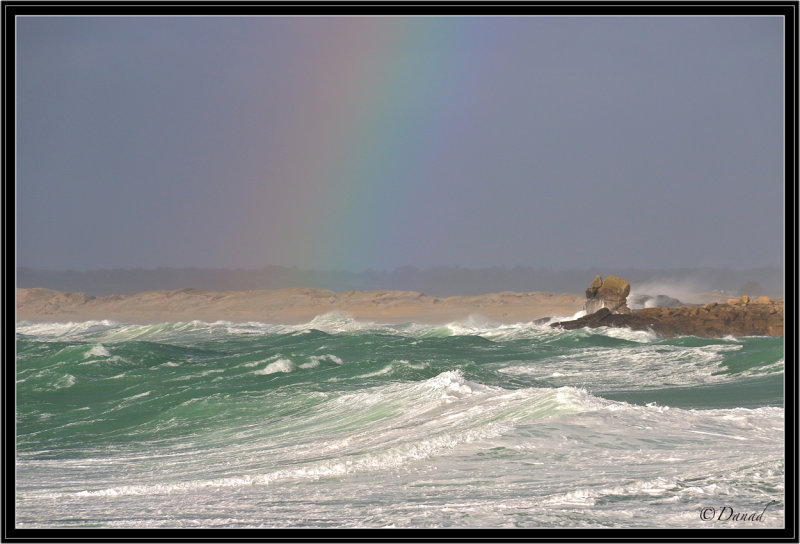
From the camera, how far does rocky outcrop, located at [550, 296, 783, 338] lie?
2869 cm

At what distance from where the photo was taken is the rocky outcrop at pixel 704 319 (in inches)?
1129

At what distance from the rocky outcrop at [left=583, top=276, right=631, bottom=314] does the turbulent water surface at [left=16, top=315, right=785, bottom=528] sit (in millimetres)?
11752

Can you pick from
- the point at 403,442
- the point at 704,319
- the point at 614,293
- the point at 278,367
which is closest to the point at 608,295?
the point at 614,293

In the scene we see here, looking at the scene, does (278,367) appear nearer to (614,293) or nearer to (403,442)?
(403,442)

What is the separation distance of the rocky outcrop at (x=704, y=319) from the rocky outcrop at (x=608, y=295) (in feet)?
1.45

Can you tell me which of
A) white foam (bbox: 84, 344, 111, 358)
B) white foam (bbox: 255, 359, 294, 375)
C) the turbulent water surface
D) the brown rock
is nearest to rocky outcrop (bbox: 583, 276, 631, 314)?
the brown rock

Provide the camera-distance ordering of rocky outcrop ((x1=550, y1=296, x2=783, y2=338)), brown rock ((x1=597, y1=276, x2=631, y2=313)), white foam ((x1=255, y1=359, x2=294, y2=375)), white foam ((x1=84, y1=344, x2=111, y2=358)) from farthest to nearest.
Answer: brown rock ((x1=597, y1=276, x2=631, y2=313)), rocky outcrop ((x1=550, y1=296, x2=783, y2=338)), white foam ((x1=84, y1=344, x2=111, y2=358)), white foam ((x1=255, y1=359, x2=294, y2=375))

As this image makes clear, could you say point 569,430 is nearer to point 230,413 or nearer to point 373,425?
point 373,425

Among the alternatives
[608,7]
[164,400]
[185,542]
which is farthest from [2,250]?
[164,400]

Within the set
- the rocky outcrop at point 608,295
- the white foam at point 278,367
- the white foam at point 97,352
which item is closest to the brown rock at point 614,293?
the rocky outcrop at point 608,295

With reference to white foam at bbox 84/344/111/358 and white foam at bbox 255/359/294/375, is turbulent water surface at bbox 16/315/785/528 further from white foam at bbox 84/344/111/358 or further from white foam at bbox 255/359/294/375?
white foam at bbox 84/344/111/358

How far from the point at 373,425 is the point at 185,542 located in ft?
20.2

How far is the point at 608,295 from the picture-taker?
3547 cm

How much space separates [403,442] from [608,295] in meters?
27.2
